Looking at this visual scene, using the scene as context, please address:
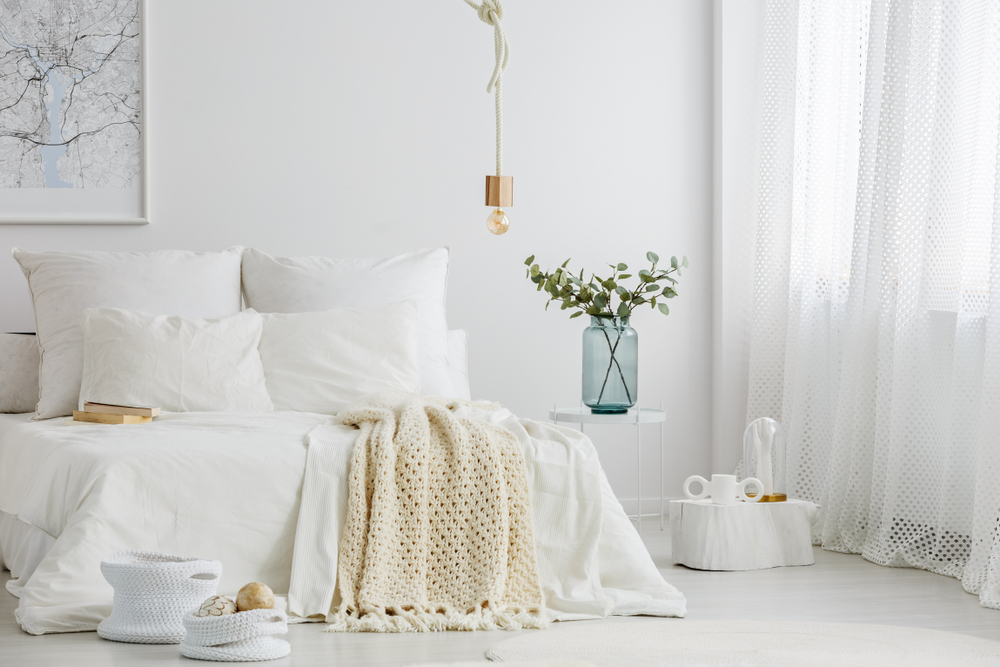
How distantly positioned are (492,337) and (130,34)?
1727 mm

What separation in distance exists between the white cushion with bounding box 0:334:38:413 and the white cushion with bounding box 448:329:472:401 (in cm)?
136

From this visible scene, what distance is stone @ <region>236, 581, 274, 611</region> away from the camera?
208 centimetres

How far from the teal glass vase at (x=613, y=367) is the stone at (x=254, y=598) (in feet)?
5.38

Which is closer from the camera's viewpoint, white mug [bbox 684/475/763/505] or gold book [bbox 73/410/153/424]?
gold book [bbox 73/410/153/424]

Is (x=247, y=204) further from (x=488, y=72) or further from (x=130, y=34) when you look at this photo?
(x=488, y=72)

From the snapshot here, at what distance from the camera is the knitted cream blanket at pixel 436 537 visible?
2.31 metres

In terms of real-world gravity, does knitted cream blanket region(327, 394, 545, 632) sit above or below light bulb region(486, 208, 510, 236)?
below

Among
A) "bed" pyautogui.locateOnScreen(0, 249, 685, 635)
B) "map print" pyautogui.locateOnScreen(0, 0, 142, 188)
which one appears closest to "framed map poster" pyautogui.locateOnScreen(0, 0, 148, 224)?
"map print" pyautogui.locateOnScreen(0, 0, 142, 188)

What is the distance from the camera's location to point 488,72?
3.94m

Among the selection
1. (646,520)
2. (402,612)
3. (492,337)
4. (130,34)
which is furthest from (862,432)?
(130,34)

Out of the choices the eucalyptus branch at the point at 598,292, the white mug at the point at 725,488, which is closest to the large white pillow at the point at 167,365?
the eucalyptus branch at the point at 598,292

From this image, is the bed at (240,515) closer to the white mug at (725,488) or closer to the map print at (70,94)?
the white mug at (725,488)

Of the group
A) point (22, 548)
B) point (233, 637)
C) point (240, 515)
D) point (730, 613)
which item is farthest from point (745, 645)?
point (22, 548)

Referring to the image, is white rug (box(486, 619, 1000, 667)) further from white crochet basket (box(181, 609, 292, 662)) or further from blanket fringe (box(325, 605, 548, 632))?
white crochet basket (box(181, 609, 292, 662))
